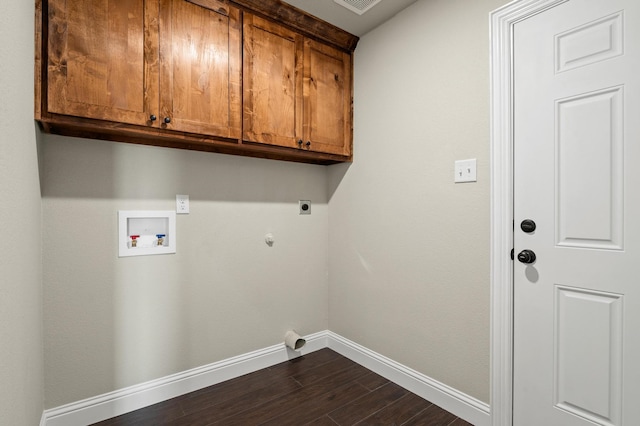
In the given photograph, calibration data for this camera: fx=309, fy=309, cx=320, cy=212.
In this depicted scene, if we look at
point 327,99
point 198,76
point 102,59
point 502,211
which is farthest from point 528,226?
point 102,59

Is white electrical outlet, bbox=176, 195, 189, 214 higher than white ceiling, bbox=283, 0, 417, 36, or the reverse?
white ceiling, bbox=283, 0, 417, 36

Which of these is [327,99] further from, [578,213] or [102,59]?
[578,213]

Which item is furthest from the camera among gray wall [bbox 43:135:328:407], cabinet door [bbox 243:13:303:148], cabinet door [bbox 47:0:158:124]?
cabinet door [bbox 243:13:303:148]

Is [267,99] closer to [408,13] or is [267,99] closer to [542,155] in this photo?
[408,13]

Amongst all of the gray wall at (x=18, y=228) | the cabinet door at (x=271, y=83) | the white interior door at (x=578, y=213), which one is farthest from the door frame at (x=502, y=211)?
the gray wall at (x=18, y=228)

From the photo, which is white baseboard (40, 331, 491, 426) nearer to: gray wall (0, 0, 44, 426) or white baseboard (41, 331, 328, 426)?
white baseboard (41, 331, 328, 426)

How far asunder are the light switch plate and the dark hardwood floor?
139cm

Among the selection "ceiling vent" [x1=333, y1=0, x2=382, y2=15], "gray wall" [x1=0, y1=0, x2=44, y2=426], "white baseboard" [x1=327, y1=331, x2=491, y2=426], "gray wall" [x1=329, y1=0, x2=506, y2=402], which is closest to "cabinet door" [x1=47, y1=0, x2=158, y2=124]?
"gray wall" [x1=0, y1=0, x2=44, y2=426]

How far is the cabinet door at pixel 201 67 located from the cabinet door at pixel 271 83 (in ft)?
0.24

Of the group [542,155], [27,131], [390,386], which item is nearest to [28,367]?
[27,131]

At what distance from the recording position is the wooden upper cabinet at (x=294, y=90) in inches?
78.8

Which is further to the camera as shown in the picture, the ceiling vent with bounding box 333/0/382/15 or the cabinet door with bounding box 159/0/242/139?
the ceiling vent with bounding box 333/0/382/15

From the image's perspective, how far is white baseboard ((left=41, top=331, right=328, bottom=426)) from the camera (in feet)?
5.51

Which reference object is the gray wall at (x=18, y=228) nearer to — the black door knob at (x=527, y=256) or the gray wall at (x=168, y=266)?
the gray wall at (x=168, y=266)
